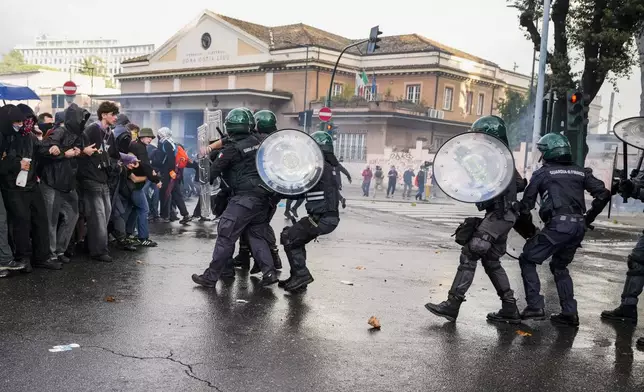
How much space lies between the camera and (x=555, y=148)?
6.49 metres

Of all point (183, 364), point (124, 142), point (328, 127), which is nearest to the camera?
point (183, 364)

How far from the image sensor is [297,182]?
706 cm

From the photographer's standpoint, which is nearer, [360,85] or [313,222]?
[313,222]

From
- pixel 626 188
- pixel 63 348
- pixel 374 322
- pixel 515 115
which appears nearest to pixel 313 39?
pixel 515 115

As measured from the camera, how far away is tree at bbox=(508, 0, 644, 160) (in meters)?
18.1

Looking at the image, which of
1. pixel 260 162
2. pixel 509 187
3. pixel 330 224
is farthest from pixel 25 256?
pixel 509 187

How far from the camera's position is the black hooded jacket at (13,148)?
704 centimetres

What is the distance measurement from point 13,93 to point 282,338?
30.6 feet

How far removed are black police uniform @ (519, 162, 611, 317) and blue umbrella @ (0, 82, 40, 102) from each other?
948 cm

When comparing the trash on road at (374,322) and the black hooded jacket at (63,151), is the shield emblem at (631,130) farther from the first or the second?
the black hooded jacket at (63,151)

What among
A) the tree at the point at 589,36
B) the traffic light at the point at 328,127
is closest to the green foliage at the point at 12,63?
the traffic light at the point at 328,127

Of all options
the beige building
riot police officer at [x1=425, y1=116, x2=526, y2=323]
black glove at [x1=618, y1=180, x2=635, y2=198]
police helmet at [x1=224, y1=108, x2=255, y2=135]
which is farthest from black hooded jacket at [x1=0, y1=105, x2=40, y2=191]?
the beige building

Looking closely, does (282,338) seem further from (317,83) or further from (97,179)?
(317,83)

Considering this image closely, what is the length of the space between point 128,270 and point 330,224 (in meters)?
2.45
